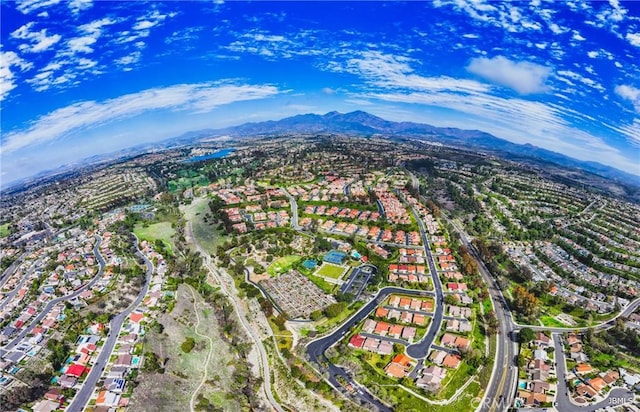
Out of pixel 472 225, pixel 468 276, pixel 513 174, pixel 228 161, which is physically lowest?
pixel 228 161

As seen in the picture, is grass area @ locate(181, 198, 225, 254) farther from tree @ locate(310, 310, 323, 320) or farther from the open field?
→ tree @ locate(310, 310, 323, 320)

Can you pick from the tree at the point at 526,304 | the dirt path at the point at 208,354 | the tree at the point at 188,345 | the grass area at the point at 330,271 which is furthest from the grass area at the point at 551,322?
the tree at the point at 188,345

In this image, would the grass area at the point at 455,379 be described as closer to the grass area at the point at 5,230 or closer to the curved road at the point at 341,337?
the curved road at the point at 341,337

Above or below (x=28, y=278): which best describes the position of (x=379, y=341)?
above

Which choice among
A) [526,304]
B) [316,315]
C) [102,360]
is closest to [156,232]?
[102,360]

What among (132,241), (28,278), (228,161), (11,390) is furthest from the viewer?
(228,161)

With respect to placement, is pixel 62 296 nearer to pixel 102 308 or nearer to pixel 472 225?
pixel 102 308

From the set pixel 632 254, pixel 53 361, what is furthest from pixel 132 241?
pixel 632 254

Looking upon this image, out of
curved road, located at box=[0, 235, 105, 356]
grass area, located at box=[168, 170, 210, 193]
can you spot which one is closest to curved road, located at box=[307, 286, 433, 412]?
curved road, located at box=[0, 235, 105, 356]
